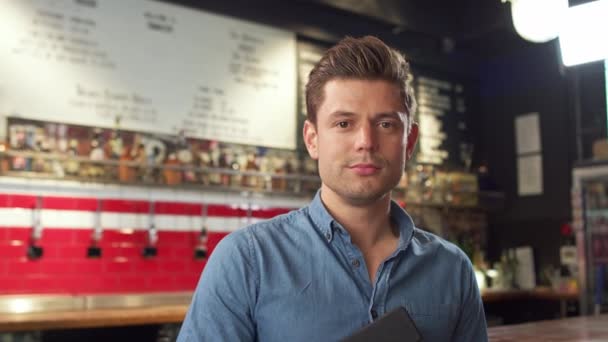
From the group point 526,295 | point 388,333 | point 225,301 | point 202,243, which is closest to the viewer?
point 388,333

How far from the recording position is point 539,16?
3438 millimetres

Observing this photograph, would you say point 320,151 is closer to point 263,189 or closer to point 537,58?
point 263,189

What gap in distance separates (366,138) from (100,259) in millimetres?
3027

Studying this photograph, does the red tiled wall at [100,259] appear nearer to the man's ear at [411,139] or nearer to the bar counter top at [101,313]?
the bar counter top at [101,313]

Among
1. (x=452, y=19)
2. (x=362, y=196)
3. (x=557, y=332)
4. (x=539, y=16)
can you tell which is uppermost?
(x=452, y=19)

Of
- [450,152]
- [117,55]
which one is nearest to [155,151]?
[117,55]

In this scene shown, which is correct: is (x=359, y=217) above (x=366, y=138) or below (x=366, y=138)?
below

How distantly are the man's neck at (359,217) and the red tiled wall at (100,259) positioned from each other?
2.79 meters

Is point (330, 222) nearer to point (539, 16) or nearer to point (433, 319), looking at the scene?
point (433, 319)

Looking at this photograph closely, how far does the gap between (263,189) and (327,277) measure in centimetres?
331

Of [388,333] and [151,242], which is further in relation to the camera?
[151,242]

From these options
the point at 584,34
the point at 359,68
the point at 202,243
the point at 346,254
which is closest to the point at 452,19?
the point at 584,34

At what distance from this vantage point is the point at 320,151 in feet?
4.65

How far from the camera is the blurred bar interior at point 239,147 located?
3.74m
